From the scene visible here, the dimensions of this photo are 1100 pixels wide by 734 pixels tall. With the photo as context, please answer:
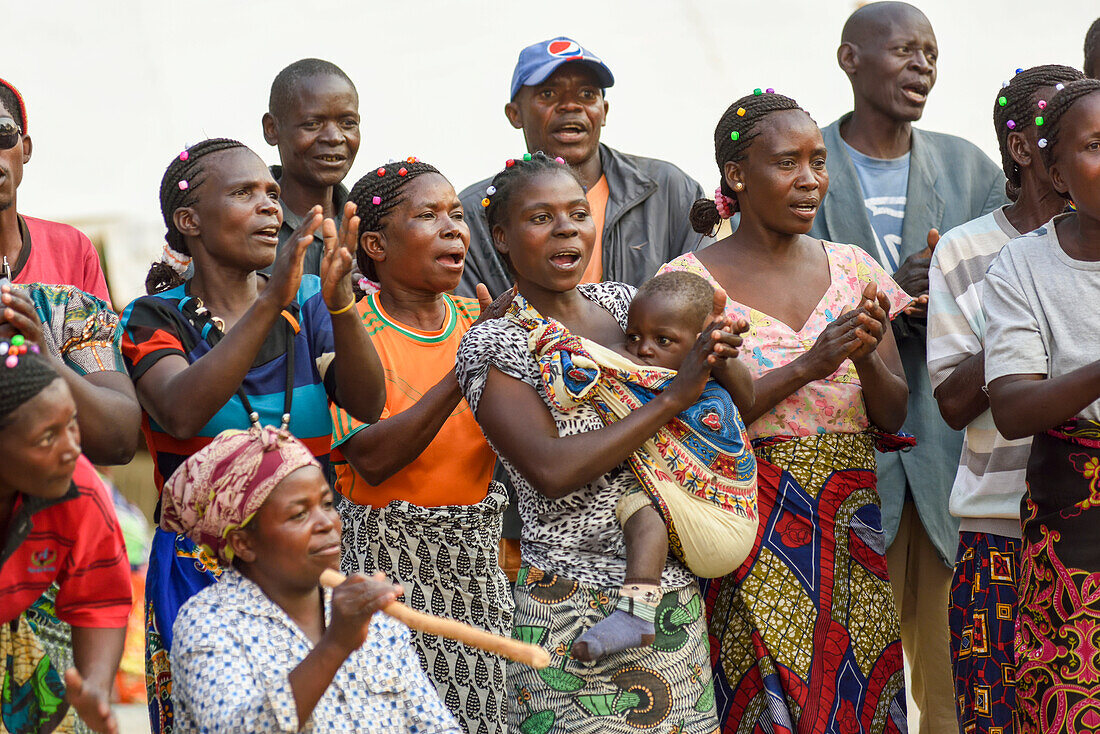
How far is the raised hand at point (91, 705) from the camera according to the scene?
2.65 metres

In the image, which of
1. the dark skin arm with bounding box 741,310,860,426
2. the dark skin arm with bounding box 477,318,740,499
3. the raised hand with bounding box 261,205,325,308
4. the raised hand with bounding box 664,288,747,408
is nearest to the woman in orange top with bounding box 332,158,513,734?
the dark skin arm with bounding box 477,318,740,499

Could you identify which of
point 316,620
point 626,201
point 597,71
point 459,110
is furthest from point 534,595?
point 459,110

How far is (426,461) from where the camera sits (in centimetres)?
399

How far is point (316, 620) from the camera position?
312cm

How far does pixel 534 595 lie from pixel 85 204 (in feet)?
17.0

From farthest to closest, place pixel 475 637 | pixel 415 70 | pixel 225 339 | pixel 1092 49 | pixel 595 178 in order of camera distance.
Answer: pixel 415 70
pixel 595 178
pixel 1092 49
pixel 225 339
pixel 475 637

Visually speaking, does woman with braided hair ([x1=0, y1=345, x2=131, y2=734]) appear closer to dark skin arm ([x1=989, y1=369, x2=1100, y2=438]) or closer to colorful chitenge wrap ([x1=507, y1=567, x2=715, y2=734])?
colorful chitenge wrap ([x1=507, y1=567, x2=715, y2=734])

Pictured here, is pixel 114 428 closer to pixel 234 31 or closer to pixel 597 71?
pixel 597 71

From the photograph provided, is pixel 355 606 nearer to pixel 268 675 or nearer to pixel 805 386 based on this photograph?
pixel 268 675

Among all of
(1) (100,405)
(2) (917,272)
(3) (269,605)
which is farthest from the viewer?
(2) (917,272)

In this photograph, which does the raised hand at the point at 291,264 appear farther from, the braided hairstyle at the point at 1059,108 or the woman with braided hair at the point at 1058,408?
the braided hairstyle at the point at 1059,108

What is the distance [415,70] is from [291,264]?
4.72m

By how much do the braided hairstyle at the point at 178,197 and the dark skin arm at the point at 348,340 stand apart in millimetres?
529

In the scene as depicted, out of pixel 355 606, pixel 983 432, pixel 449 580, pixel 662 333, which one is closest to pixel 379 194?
pixel 662 333
